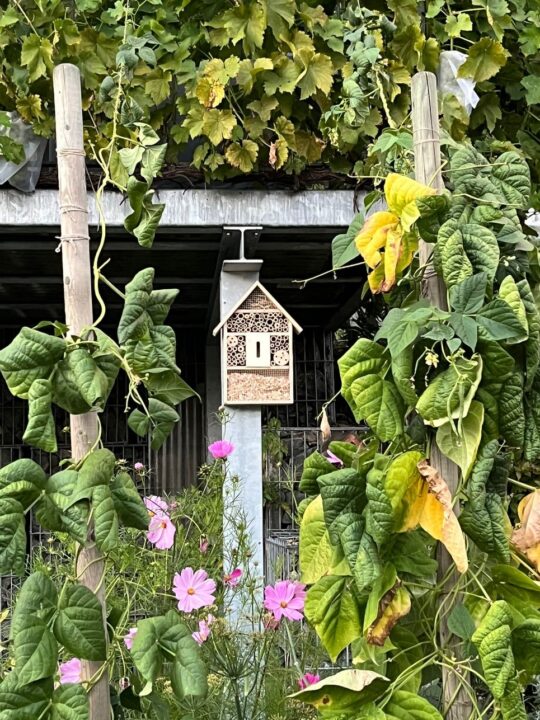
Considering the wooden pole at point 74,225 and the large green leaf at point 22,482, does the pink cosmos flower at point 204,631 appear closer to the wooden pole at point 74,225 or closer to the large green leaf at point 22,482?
the wooden pole at point 74,225

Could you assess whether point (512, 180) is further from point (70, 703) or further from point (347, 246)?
point (70, 703)

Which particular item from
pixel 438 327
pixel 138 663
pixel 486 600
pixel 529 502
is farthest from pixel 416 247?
pixel 138 663

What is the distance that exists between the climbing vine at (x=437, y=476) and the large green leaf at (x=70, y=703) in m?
0.37

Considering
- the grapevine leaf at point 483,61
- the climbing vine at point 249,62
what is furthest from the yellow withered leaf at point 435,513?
the grapevine leaf at point 483,61

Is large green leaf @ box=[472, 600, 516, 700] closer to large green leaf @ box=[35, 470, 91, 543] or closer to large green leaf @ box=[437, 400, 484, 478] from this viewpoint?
large green leaf @ box=[437, 400, 484, 478]

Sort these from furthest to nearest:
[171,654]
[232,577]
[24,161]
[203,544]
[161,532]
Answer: [24,161] < [203,544] < [232,577] < [161,532] < [171,654]

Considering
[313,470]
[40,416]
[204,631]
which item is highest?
[40,416]

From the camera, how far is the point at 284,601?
2.03 meters

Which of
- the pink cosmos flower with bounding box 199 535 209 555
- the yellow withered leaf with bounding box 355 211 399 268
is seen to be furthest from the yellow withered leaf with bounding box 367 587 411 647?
the pink cosmos flower with bounding box 199 535 209 555

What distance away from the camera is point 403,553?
1.40 m

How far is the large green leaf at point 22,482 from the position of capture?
1329 millimetres

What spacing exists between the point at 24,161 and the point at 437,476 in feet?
7.89

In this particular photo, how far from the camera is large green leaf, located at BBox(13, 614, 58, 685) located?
4.19 ft

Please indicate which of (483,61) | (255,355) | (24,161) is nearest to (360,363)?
(255,355)
